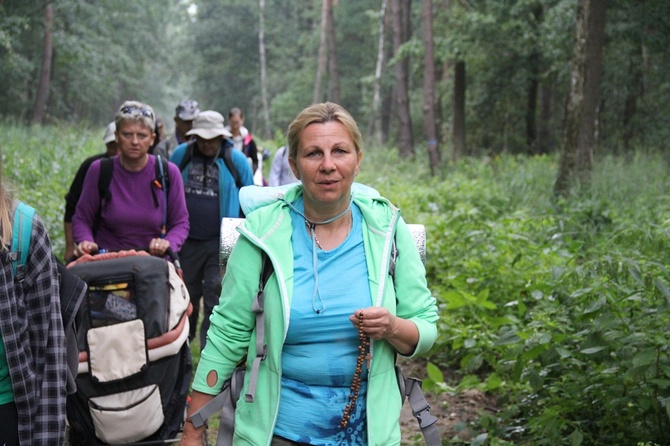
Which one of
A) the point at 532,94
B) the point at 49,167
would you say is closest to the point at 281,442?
the point at 49,167

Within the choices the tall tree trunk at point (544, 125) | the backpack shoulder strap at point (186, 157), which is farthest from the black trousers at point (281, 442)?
the tall tree trunk at point (544, 125)

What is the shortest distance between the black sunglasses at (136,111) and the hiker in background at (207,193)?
1.17 metres

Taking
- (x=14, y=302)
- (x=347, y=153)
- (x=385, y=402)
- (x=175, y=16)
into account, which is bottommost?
(x=385, y=402)

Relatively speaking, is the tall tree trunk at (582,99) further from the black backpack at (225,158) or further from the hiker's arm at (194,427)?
the hiker's arm at (194,427)

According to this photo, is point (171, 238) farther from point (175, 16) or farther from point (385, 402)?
point (175, 16)

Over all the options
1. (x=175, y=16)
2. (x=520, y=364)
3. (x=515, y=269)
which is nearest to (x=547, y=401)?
(x=520, y=364)

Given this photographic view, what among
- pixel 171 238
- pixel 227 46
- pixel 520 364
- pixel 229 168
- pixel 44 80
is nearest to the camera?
pixel 520 364

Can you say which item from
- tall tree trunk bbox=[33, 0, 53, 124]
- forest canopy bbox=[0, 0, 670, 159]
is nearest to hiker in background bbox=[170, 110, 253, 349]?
forest canopy bbox=[0, 0, 670, 159]

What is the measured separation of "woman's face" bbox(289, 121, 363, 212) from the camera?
9.62ft

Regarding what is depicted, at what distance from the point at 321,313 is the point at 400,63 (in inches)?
1084

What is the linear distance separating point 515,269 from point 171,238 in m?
3.57

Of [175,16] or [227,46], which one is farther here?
[175,16]

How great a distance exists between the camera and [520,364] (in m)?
5.31

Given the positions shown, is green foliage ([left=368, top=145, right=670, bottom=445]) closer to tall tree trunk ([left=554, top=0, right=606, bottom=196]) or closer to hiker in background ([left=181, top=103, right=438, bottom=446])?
hiker in background ([left=181, top=103, right=438, bottom=446])
